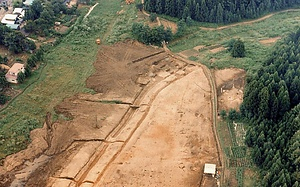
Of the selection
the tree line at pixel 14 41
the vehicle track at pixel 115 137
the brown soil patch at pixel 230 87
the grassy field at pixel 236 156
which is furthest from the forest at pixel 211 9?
the grassy field at pixel 236 156

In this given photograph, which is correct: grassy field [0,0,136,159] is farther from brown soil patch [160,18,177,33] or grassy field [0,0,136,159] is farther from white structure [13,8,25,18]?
white structure [13,8,25,18]

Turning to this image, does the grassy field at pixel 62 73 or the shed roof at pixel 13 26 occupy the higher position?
the shed roof at pixel 13 26

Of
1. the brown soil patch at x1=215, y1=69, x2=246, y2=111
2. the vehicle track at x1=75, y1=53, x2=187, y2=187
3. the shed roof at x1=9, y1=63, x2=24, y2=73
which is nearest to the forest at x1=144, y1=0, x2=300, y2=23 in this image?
the brown soil patch at x1=215, y1=69, x2=246, y2=111

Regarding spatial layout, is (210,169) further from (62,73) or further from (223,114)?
(62,73)

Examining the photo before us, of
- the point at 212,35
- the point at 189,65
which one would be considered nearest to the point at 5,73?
the point at 189,65

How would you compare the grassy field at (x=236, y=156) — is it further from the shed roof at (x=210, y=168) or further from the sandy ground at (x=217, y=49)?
the sandy ground at (x=217, y=49)

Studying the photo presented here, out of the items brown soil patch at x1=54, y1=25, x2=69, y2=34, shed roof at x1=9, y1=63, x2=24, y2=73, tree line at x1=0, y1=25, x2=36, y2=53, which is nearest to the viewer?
shed roof at x1=9, y1=63, x2=24, y2=73
